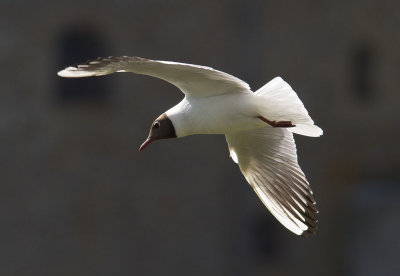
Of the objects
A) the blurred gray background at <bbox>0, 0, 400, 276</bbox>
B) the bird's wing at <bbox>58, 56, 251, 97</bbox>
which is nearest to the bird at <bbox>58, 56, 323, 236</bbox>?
the bird's wing at <bbox>58, 56, 251, 97</bbox>

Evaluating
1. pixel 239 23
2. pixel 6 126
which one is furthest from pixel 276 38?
pixel 6 126

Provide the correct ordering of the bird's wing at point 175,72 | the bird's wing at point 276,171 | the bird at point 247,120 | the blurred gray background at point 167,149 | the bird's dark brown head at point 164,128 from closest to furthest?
the bird's wing at point 175,72 < the bird at point 247,120 < the bird's dark brown head at point 164,128 < the bird's wing at point 276,171 < the blurred gray background at point 167,149

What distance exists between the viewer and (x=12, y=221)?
14.0m

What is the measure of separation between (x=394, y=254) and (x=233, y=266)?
81.1 inches

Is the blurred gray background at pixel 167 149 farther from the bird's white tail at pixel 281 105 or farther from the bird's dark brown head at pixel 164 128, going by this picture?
the bird's white tail at pixel 281 105

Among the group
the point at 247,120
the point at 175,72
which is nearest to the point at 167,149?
the point at 247,120

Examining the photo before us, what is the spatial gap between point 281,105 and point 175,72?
1.95 ft

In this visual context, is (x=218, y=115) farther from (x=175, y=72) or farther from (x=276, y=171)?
(x=276, y=171)

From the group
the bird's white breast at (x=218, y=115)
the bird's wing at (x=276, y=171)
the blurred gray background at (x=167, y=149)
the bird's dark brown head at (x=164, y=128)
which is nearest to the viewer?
the bird's white breast at (x=218, y=115)

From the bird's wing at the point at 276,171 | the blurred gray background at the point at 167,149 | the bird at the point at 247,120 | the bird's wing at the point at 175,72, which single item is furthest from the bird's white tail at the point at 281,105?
the blurred gray background at the point at 167,149

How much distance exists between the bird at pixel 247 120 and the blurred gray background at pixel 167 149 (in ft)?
24.2

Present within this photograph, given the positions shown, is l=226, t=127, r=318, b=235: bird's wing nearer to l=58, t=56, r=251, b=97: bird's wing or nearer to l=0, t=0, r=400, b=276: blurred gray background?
l=58, t=56, r=251, b=97: bird's wing

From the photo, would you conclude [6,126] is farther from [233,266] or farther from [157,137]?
[157,137]

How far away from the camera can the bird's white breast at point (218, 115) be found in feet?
17.3
